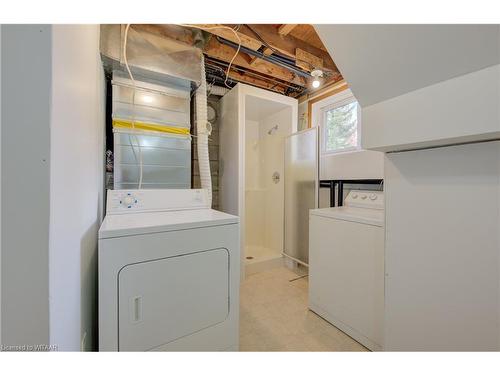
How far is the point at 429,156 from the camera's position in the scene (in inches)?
35.5

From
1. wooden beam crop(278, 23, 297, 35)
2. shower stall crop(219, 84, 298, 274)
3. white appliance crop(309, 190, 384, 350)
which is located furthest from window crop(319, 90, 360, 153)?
wooden beam crop(278, 23, 297, 35)

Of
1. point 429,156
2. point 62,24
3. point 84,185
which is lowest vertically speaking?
point 84,185

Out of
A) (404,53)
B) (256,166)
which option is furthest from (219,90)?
(404,53)

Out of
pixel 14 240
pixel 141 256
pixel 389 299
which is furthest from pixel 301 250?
pixel 14 240

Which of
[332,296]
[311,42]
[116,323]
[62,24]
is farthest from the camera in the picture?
[311,42]

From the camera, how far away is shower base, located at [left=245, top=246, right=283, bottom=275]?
2.48 meters

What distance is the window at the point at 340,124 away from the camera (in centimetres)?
234

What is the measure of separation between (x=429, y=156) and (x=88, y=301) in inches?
70.8

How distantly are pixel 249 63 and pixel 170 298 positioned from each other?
7.93 ft

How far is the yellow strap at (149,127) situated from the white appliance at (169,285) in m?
0.78

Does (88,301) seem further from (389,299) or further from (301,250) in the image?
(301,250)

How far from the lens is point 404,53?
0.75 m

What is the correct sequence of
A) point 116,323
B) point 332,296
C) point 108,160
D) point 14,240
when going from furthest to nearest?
point 108,160 → point 332,296 → point 116,323 → point 14,240

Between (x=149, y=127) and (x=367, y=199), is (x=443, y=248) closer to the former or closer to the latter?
(x=367, y=199)
